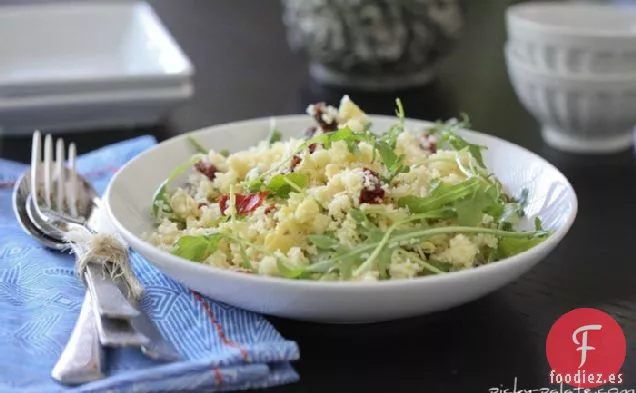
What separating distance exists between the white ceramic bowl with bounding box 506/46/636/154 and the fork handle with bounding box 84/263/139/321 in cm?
81

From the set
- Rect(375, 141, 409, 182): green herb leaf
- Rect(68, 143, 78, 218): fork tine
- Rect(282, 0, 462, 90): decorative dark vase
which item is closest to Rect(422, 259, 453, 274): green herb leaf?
Rect(375, 141, 409, 182): green herb leaf

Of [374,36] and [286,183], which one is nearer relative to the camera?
[286,183]

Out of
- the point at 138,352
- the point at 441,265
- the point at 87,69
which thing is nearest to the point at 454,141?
the point at 441,265

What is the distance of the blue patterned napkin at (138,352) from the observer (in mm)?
774

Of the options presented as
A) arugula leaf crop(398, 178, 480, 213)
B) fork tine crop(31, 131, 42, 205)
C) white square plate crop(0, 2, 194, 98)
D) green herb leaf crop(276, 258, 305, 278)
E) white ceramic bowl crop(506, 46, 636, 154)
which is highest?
arugula leaf crop(398, 178, 480, 213)

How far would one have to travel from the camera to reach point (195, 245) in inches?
34.3

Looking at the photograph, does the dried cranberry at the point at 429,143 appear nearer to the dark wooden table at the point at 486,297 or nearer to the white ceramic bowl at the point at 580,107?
the dark wooden table at the point at 486,297

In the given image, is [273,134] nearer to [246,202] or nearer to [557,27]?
[246,202]

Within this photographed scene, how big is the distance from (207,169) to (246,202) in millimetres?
129

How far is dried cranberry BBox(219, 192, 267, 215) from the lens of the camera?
941 millimetres

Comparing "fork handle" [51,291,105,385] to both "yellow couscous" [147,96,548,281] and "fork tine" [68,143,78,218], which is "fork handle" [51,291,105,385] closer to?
"yellow couscous" [147,96,548,281]

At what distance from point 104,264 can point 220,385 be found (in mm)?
205

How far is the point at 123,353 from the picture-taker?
2.65 ft

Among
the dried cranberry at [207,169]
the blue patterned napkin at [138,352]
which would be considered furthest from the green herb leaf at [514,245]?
the dried cranberry at [207,169]
